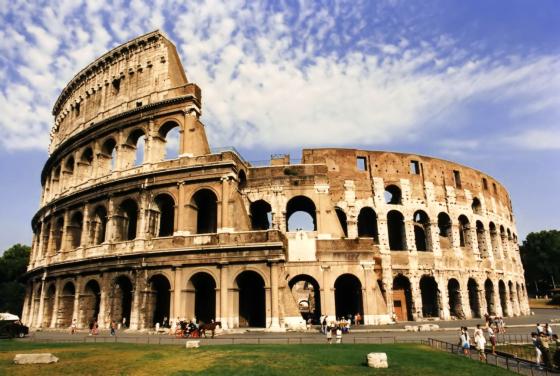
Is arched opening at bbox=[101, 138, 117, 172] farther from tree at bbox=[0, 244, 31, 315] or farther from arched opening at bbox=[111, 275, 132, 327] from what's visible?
tree at bbox=[0, 244, 31, 315]

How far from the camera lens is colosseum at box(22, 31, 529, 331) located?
74.7 ft

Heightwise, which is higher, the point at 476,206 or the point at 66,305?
the point at 476,206

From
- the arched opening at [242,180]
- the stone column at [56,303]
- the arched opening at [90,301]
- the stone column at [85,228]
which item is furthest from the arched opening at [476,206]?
the stone column at [56,303]

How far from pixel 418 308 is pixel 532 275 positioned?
48.0m

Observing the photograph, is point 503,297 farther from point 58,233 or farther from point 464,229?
point 58,233

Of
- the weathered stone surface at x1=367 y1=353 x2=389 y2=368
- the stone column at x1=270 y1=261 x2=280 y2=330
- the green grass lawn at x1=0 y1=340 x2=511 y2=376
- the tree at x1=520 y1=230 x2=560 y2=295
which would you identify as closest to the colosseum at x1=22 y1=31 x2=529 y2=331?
the stone column at x1=270 y1=261 x2=280 y2=330

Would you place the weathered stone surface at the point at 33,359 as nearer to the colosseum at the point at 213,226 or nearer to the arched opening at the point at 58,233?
the colosseum at the point at 213,226

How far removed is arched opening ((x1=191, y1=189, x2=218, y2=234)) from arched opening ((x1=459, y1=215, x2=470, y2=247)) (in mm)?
20707

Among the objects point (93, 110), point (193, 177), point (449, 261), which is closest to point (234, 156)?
point (193, 177)

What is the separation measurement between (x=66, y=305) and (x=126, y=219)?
718cm

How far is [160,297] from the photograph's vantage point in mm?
25172

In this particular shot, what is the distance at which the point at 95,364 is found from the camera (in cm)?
1129

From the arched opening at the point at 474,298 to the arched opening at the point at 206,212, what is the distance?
2118cm

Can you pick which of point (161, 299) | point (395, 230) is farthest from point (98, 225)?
point (395, 230)
